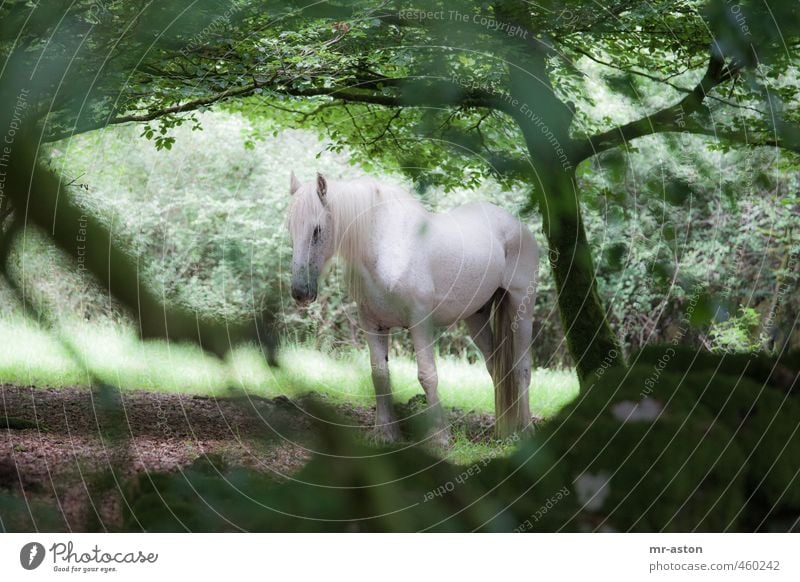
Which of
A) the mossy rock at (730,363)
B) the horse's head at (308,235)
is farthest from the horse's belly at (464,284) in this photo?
the mossy rock at (730,363)

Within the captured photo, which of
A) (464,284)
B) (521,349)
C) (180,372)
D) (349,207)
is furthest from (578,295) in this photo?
(180,372)

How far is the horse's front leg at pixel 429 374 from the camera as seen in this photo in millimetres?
3672

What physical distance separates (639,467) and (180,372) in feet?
6.09

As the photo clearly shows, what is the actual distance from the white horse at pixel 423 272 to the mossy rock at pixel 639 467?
2.20 feet

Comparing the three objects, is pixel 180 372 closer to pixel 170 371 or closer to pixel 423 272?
pixel 170 371

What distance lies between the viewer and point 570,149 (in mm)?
3867

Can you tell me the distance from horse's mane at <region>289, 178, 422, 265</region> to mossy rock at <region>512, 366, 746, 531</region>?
101cm

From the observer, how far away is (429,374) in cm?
367

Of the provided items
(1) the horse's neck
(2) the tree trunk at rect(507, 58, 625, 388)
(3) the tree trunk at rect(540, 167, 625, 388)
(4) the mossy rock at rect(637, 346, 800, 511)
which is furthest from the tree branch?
(4) the mossy rock at rect(637, 346, 800, 511)

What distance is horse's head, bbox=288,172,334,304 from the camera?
10.8ft

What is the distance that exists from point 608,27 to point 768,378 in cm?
161

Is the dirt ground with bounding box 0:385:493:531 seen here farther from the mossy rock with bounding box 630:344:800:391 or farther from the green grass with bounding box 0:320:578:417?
the mossy rock with bounding box 630:344:800:391
